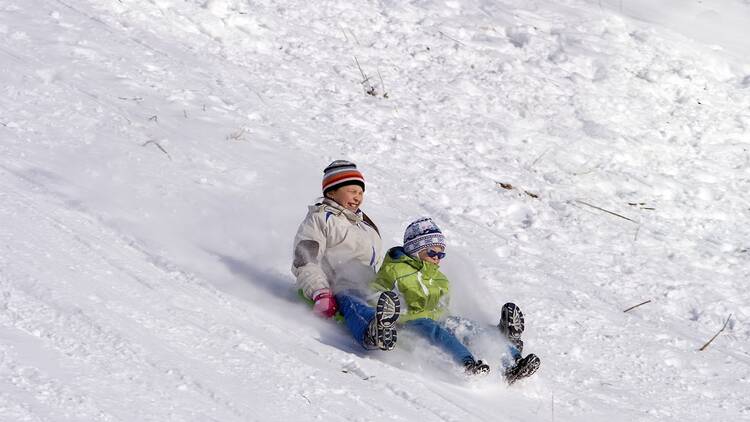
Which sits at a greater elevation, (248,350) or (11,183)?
(248,350)

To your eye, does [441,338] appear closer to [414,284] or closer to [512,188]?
[414,284]

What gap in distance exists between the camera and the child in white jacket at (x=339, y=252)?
525 cm

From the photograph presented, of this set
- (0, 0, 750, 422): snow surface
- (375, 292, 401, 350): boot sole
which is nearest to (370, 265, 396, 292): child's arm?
(0, 0, 750, 422): snow surface

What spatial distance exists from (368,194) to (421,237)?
1.93 meters

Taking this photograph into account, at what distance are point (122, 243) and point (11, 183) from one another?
2.85 feet

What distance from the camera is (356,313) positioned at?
5070 mm

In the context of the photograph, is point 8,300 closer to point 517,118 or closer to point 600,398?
point 600,398

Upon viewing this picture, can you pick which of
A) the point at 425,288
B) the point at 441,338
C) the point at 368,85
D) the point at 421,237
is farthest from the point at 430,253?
the point at 368,85

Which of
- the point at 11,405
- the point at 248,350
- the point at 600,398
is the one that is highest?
the point at 11,405

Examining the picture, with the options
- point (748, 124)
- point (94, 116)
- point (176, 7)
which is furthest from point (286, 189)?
point (748, 124)

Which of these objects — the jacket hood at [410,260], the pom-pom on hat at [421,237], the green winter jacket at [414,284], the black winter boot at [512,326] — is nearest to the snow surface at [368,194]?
the black winter boot at [512,326]

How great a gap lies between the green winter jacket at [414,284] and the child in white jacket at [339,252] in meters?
0.18

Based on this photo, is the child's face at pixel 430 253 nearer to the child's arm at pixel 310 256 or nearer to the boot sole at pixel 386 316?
the child's arm at pixel 310 256

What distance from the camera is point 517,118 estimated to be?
29.5ft
